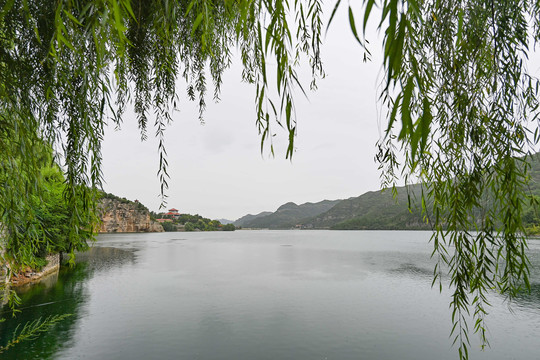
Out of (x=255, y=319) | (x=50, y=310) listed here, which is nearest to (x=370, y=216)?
(x=255, y=319)

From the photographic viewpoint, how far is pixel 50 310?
13.8 m

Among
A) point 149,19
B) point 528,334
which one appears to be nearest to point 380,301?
point 528,334

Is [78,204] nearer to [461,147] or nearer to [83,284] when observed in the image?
[461,147]

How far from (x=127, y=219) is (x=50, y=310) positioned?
375 ft

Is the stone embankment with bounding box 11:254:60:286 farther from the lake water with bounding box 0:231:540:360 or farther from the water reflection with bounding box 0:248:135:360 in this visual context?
the lake water with bounding box 0:231:540:360

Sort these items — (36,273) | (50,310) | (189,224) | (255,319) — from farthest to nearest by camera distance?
(189,224)
(36,273)
(255,319)
(50,310)

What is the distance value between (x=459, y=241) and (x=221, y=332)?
12386 mm

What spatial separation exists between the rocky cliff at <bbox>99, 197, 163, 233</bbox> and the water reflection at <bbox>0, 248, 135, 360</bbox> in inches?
3327

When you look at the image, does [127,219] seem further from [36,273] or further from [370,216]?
[36,273]

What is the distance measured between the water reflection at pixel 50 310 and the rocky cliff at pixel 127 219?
8450 cm

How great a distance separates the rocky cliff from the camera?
105312mm

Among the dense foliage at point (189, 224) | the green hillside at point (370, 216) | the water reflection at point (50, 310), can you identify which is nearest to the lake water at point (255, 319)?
the water reflection at point (50, 310)

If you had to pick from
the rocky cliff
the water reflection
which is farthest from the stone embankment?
the rocky cliff

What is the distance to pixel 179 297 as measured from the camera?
1770 cm
